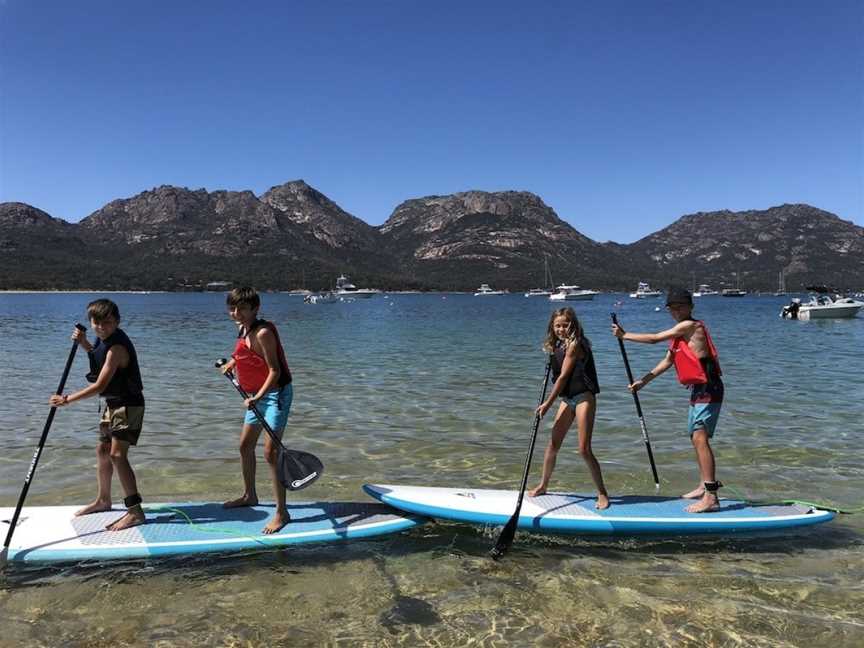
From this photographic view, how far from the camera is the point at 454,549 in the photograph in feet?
23.5

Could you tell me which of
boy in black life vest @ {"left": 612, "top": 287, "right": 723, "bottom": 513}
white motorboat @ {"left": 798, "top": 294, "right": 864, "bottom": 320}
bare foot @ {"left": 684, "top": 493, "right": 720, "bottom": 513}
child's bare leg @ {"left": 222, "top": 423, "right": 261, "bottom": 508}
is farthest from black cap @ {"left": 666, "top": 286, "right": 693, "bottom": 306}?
white motorboat @ {"left": 798, "top": 294, "right": 864, "bottom": 320}

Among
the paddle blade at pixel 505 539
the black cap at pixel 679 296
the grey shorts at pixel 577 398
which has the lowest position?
the paddle blade at pixel 505 539

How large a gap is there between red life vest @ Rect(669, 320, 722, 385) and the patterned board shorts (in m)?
5.93

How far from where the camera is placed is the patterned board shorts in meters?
6.66

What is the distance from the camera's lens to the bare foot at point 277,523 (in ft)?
22.7

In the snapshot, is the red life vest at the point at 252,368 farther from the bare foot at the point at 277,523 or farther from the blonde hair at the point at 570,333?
the blonde hair at the point at 570,333

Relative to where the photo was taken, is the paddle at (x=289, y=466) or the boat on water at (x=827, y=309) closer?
the paddle at (x=289, y=466)

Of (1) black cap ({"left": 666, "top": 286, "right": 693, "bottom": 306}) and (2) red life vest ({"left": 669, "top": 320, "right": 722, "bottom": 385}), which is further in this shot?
(1) black cap ({"left": 666, "top": 286, "right": 693, "bottom": 306})

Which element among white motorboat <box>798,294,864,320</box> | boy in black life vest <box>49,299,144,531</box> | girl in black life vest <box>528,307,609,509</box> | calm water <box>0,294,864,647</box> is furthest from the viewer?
white motorboat <box>798,294,864,320</box>

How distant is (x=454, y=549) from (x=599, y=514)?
1764 millimetres

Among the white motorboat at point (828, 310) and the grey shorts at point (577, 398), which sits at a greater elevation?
the grey shorts at point (577, 398)

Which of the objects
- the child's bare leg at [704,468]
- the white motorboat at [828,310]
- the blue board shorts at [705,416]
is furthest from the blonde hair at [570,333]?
the white motorboat at [828,310]

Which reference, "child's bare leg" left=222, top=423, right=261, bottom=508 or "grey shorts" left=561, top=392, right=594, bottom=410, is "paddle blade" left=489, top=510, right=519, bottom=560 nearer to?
"grey shorts" left=561, top=392, right=594, bottom=410

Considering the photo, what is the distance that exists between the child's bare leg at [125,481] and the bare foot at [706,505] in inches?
250
